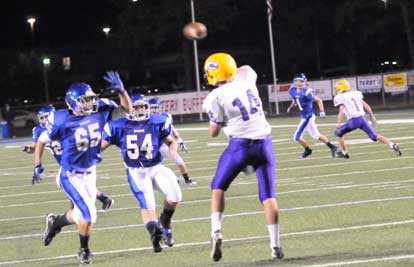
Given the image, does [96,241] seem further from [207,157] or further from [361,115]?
[207,157]

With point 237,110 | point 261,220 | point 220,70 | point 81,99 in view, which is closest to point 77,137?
point 81,99

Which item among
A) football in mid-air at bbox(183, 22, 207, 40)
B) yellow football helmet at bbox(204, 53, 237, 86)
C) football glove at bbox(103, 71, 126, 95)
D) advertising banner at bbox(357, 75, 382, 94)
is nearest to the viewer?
yellow football helmet at bbox(204, 53, 237, 86)

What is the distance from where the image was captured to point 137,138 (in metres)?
8.80

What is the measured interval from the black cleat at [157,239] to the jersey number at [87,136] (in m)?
1.02

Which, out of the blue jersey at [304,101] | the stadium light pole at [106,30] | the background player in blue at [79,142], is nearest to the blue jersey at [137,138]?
the background player in blue at [79,142]

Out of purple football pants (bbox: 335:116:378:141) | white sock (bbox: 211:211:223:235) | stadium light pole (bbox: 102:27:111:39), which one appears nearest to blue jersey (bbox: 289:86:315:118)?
purple football pants (bbox: 335:116:378:141)

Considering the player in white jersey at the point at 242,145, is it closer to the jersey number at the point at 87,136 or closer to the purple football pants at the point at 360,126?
the jersey number at the point at 87,136

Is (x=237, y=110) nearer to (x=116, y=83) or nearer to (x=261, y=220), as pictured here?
(x=116, y=83)

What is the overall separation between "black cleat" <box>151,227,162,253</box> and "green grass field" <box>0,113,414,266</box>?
0.21ft

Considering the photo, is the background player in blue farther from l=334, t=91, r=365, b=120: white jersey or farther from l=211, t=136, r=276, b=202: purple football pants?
l=334, t=91, r=365, b=120: white jersey

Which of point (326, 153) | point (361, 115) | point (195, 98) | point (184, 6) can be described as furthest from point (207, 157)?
point (184, 6)

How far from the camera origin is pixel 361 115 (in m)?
17.9

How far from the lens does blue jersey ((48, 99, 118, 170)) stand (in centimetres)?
845

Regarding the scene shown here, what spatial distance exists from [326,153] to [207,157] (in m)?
2.92
